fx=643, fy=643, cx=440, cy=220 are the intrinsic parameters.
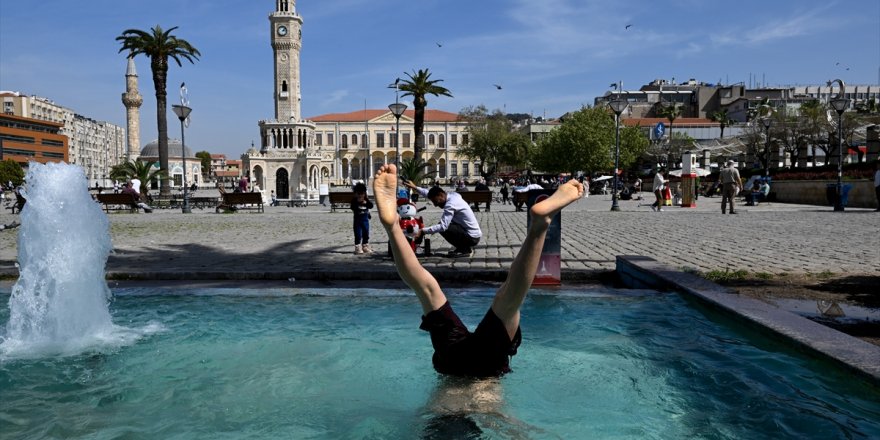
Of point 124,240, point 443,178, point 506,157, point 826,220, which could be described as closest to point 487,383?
point 124,240

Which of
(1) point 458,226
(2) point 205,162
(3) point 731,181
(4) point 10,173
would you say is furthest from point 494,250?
(2) point 205,162

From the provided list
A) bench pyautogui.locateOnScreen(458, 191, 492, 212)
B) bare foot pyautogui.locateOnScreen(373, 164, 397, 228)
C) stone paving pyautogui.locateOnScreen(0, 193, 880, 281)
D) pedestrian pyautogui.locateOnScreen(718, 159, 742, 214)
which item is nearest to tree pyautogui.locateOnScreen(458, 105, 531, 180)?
bench pyautogui.locateOnScreen(458, 191, 492, 212)

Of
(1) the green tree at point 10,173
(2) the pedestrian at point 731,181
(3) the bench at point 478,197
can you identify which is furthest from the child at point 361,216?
(1) the green tree at point 10,173

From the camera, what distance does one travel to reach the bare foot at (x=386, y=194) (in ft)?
12.3

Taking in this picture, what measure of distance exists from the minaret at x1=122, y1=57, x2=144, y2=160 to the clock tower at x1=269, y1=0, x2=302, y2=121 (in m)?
27.0

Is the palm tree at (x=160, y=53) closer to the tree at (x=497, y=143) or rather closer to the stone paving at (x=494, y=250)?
the stone paving at (x=494, y=250)

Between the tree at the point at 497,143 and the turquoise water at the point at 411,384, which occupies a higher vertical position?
the tree at the point at 497,143

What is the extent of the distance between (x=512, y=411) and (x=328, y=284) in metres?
4.72

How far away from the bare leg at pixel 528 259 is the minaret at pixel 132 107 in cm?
10007

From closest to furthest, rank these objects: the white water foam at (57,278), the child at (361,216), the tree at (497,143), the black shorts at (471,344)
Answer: the black shorts at (471,344)
the white water foam at (57,278)
the child at (361,216)
the tree at (497,143)

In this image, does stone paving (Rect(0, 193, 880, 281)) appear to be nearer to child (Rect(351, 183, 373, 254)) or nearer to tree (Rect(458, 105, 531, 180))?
child (Rect(351, 183, 373, 254))

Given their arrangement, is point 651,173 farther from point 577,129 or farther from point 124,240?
Result: point 124,240

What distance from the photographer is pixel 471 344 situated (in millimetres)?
3535

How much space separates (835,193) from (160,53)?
3561cm
